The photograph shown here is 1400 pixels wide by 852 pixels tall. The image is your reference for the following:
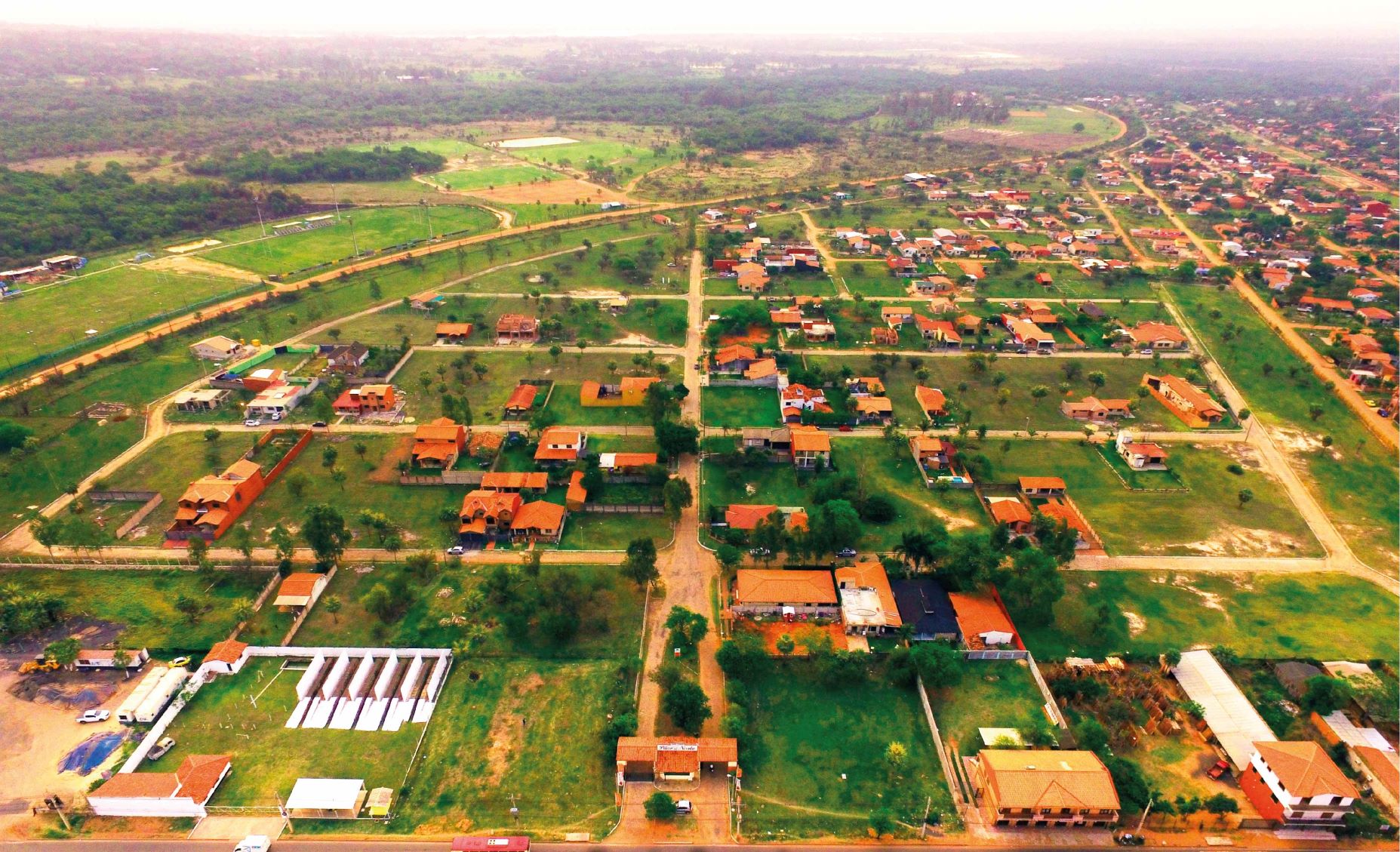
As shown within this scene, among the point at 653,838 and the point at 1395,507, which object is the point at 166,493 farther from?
the point at 1395,507

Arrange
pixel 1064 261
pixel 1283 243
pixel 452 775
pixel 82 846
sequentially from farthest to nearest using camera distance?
pixel 1283 243
pixel 1064 261
pixel 452 775
pixel 82 846

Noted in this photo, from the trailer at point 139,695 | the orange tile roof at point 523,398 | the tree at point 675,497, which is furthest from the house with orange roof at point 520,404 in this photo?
the trailer at point 139,695

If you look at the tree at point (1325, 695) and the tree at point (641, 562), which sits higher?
the tree at point (641, 562)

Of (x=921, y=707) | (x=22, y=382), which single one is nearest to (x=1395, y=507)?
(x=921, y=707)

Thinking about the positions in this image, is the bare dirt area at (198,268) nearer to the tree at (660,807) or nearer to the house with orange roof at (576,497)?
the house with orange roof at (576,497)

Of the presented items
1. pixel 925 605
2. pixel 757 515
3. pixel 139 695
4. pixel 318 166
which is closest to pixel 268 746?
pixel 139 695

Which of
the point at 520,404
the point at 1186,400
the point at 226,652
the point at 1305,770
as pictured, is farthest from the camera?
Result: the point at 1186,400

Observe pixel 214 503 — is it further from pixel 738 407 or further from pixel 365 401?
pixel 738 407
